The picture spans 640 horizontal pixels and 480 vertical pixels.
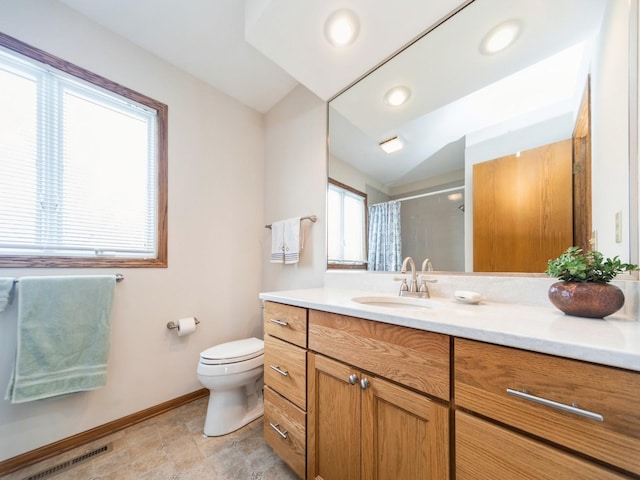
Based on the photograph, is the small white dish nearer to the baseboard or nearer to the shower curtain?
the shower curtain

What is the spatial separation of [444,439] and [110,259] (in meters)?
1.92

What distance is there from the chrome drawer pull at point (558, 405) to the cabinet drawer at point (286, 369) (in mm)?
733

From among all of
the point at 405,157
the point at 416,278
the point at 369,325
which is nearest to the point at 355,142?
the point at 405,157

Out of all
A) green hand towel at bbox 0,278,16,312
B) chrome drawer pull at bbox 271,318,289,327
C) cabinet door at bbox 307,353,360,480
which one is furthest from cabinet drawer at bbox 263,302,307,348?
green hand towel at bbox 0,278,16,312

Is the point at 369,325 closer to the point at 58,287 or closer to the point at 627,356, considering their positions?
the point at 627,356

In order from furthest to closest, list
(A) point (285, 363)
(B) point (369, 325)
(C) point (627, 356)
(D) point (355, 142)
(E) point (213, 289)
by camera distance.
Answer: (E) point (213, 289)
(D) point (355, 142)
(A) point (285, 363)
(B) point (369, 325)
(C) point (627, 356)

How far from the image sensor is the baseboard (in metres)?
1.19

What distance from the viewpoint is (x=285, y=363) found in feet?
3.69

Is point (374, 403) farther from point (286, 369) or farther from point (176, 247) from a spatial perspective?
point (176, 247)

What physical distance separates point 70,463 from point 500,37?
116 inches

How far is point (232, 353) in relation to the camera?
1.51m

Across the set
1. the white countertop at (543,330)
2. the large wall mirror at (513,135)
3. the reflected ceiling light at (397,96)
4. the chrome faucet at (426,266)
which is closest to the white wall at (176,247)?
the reflected ceiling light at (397,96)

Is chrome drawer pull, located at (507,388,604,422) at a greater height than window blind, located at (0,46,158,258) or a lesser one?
lesser

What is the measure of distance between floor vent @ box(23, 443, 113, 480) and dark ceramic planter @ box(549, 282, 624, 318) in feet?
7.33
